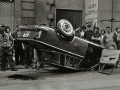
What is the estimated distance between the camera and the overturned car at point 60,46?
10.7 metres

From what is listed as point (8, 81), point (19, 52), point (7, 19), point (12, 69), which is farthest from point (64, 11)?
point (8, 81)

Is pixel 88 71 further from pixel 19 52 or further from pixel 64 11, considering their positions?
pixel 64 11

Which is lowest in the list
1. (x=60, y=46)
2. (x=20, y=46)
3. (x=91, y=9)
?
(x=20, y=46)

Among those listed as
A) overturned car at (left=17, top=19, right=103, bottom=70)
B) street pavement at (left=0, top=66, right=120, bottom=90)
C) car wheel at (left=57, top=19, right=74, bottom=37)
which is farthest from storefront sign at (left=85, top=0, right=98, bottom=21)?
street pavement at (left=0, top=66, right=120, bottom=90)

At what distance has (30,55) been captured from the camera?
13516mm

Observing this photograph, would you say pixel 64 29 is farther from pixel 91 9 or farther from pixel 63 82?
pixel 91 9

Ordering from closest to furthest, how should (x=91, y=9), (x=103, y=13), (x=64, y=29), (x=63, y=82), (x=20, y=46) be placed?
(x=63, y=82), (x=64, y=29), (x=20, y=46), (x=103, y=13), (x=91, y=9)

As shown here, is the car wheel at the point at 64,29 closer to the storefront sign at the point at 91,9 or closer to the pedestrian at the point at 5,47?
Result: the pedestrian at the point at 5,47

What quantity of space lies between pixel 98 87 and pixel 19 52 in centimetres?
645

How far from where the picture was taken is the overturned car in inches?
420

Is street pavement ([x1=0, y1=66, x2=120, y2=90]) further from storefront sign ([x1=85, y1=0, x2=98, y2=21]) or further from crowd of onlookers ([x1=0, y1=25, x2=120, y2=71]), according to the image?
storefront sign ([x1=85, y1=0, x2=98, y2=21])

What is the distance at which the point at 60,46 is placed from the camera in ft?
36.5

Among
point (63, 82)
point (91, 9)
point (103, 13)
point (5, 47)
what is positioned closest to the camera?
point (63, 82)

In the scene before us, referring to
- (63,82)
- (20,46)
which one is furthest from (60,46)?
(20,46)
